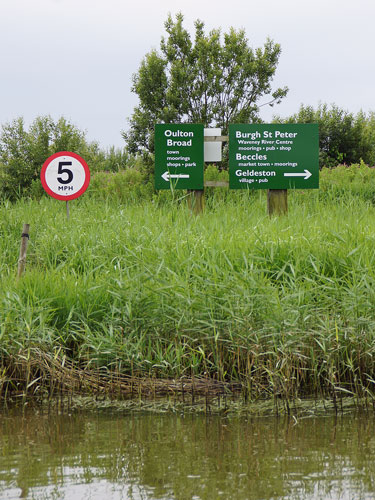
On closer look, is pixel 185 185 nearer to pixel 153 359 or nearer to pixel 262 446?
pixel 153 359

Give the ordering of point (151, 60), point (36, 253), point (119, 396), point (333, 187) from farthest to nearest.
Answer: point (151, 60) < point (333, 187) < point (36, 253) < point (119, 396)

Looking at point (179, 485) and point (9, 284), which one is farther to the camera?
point (9, 284)

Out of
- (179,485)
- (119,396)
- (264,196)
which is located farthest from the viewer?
(264,196)

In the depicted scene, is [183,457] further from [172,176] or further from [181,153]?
[181,153]

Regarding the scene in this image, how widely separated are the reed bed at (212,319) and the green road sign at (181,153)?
14.2 ft

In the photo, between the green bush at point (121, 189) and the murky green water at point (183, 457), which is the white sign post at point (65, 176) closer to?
the green bush at point (121, 189)

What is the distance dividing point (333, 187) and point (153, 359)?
440 inches

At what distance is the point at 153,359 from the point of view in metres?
6.55

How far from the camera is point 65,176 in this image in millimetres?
11109

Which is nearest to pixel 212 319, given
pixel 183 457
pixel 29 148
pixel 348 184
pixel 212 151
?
pixel 183 457

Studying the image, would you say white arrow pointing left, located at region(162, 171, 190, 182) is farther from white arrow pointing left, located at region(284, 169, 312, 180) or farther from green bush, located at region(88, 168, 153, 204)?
green bush, located at region(88, 168, 153, 204)

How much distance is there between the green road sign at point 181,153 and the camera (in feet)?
41.4

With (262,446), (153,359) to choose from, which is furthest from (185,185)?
(262,446)

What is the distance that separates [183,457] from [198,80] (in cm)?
2310
